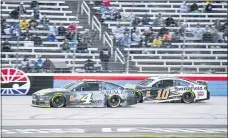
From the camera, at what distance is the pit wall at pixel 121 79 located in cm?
2445

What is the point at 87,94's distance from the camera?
1867 cm

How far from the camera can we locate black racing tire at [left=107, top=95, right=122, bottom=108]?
18.8m

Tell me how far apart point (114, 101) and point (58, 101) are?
1.97m

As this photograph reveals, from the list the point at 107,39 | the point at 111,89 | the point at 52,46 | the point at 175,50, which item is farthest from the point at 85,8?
the point at 111,89

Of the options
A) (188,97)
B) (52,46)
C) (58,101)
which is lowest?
(188,97)

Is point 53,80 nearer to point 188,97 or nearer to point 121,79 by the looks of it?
point 121,79

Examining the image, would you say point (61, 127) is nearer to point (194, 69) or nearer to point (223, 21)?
point (194, 69)

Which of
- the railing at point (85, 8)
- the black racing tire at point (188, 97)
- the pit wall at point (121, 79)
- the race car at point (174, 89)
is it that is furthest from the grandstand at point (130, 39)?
the black racing tire at point (188, 97)

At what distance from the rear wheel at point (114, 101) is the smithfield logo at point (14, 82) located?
6414mm

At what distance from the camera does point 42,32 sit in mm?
25484

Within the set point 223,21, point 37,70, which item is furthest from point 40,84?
point 223,21

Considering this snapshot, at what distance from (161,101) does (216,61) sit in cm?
594

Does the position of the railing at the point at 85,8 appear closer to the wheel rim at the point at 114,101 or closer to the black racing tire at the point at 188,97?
the black racing tire at the point at 188,97

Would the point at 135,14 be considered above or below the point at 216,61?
above
